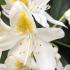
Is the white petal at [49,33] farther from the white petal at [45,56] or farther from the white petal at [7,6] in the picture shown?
the white petal at [7,6]

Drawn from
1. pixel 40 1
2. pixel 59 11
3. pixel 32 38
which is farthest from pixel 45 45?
pixel 59 11

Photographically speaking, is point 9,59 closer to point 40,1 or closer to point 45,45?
point 45,45

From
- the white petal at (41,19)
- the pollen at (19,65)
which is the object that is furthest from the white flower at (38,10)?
the pollen at (19,65)

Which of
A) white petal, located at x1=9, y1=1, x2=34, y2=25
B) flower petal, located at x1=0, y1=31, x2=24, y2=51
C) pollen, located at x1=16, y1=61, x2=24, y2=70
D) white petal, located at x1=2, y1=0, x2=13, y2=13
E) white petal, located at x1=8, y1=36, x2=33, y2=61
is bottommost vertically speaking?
pollen, located at x1=16, y1=61, x2=24, y2=70

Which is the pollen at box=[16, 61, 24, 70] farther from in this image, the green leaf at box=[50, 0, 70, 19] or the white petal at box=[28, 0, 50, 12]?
the green leaf at box=[50, 0, 70, 19]

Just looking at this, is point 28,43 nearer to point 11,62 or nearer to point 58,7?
point 11,62

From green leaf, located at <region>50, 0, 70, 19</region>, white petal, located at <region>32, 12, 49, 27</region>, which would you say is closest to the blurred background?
green leaf, located at <region>50, 0, 70, 19</region>
